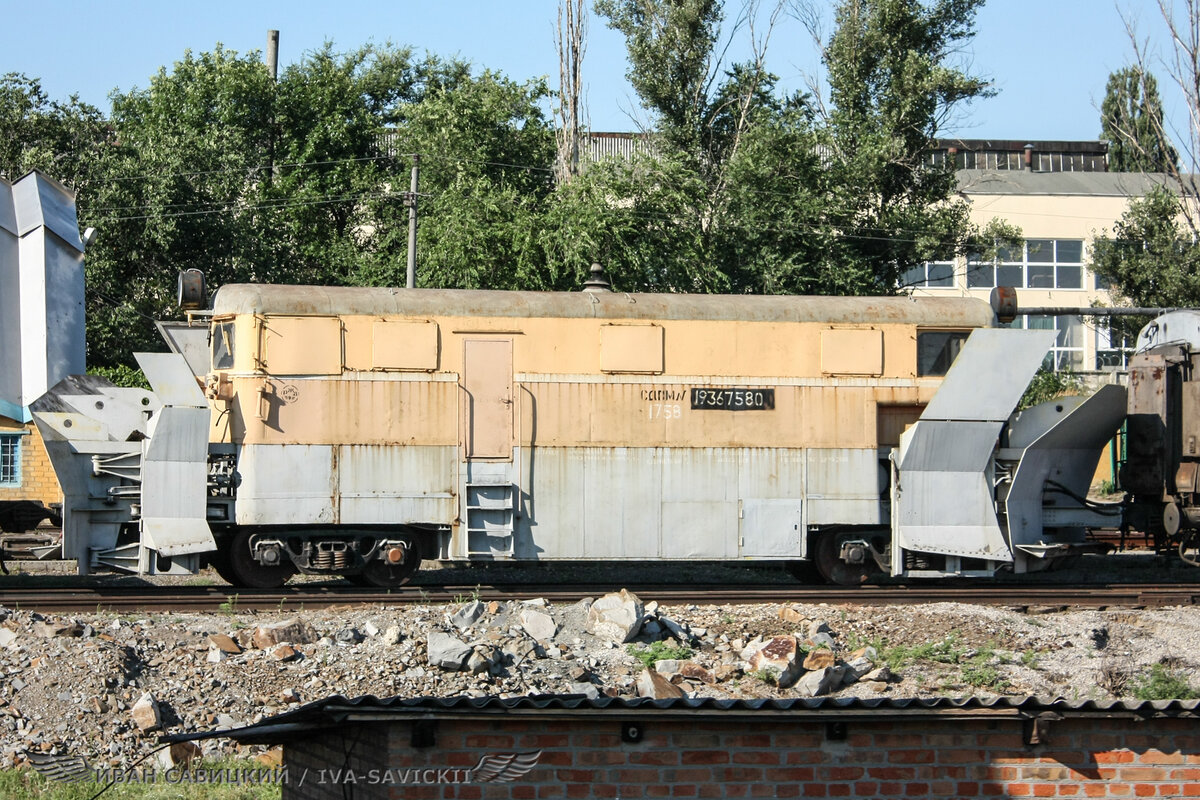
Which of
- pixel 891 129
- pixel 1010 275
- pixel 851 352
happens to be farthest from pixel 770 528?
pixel 1010 275

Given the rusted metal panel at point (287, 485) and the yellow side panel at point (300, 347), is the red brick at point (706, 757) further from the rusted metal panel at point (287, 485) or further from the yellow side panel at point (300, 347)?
the yellow side panel at point (300, 347)

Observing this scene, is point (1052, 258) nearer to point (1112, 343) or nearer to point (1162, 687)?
point (1112, 343)

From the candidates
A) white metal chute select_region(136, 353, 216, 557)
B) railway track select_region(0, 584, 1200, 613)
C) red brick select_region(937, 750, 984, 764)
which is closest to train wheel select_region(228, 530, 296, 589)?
railway track select_region(0, 584, 1200, 613)

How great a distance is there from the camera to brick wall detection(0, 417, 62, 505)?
66.7 feet

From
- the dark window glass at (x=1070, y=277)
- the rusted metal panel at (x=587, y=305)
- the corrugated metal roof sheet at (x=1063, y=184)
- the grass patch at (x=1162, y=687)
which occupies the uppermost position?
the corrugated metal roof sheet at (x=1063, y=184)

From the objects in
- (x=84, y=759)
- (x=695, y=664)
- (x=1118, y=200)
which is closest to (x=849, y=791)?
(x=695, y=664)

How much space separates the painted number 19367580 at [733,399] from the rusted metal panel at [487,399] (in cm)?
225

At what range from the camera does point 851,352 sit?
14828 mm

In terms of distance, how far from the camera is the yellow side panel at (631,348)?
A: 14445 millimetres

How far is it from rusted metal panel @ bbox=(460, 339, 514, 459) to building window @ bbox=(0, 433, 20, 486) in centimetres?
1032

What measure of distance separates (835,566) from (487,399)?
4825 millimetres

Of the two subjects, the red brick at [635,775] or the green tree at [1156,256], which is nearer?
the red brick at [635,775]

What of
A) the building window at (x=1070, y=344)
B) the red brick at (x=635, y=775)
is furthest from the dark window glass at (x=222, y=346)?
the building window at (x=1070, y=344)

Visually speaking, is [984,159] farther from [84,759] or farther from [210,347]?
[84,759]
